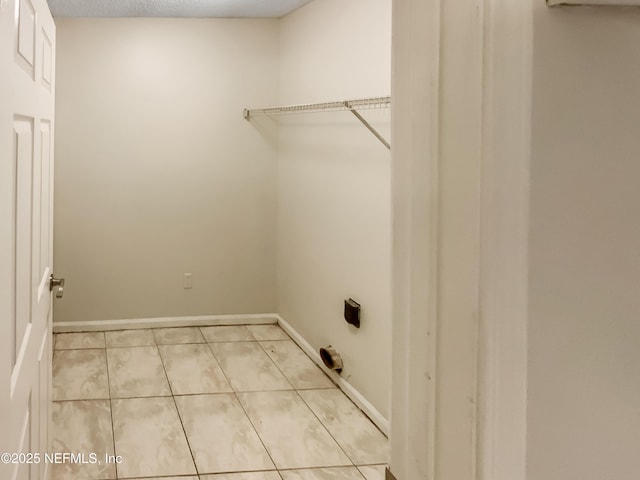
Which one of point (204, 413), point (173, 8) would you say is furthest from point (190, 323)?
point (173, 8)

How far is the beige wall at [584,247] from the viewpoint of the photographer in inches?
24.5

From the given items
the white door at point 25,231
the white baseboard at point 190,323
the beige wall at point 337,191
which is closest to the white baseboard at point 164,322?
the white baseboard at point 190,323

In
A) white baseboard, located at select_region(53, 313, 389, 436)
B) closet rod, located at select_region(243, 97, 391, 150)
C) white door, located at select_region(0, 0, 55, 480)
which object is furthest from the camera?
white baseboard, located at select_region(53, 313, 389, 436)

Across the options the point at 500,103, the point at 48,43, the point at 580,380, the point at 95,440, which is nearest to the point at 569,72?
the point at 500,103

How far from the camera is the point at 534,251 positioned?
0.62 m

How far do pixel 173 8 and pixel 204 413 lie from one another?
269 cm

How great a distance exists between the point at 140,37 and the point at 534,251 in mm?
4623

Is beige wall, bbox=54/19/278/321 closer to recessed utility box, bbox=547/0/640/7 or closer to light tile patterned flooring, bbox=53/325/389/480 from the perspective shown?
light tile patterned flooring, bbox=53/325/389/480

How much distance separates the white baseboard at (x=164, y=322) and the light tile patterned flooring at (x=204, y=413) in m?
0.14

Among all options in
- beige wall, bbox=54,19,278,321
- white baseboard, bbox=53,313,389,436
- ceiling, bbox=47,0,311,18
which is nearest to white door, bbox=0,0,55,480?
ceiling, bbox=47,0,311,18

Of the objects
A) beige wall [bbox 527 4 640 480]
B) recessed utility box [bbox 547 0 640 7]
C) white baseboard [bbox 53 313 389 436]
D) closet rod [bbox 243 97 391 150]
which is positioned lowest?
white baseboard [bbox 53 313 389 436]

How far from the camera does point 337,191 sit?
3.82m

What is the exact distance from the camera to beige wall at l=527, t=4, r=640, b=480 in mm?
621

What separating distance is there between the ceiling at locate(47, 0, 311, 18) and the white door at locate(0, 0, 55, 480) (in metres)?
2.31
